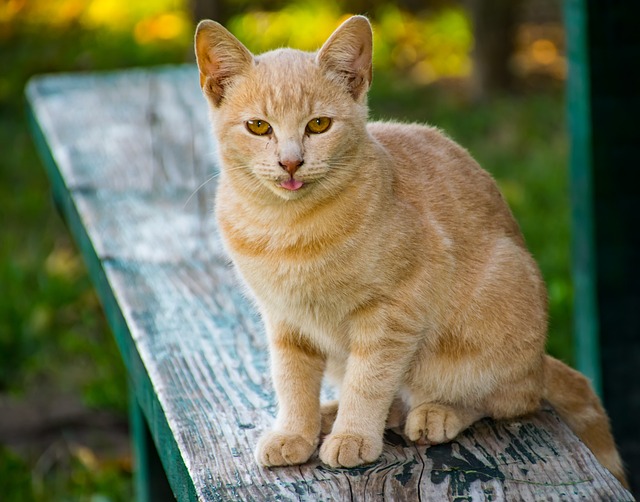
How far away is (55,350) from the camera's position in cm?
466

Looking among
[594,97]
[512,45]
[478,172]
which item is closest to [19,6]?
[512,45]

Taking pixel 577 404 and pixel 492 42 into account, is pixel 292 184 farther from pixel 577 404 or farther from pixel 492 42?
pixel 492 42

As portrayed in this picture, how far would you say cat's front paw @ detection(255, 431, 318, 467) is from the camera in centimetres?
186

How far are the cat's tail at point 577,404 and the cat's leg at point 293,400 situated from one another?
511 mm

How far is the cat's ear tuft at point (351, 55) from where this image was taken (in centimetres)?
200

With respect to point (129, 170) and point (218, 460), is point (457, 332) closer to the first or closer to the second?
point (218, 460)

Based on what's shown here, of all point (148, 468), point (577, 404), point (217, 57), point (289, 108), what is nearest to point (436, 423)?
point (577, 404)

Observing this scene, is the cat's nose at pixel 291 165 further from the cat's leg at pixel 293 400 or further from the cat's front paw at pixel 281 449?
the cat's front paw at pixel 281 449

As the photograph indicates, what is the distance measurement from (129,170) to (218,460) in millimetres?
2044

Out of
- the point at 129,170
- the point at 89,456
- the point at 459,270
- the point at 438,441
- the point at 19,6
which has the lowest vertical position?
the point at 89,456

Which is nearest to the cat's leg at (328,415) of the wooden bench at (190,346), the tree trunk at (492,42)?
the wooden bench at (190,346)

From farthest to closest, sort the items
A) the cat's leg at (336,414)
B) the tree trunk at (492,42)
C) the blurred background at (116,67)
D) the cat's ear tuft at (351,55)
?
the tree trunk at (492,42), the blurred background at (116,67), the cat's leg at (336,414), the cat's ear tuft at (351,55)

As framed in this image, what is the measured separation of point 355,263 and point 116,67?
6.06 m

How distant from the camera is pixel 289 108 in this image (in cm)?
194
